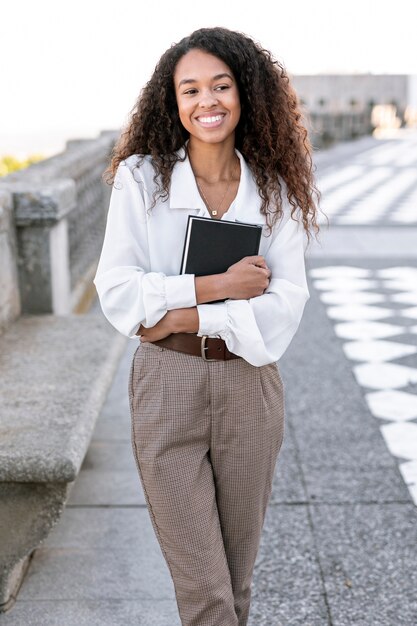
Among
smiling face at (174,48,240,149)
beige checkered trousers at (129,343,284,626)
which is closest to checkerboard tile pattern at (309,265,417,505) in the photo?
beige checkered trousers at (129,343,284,626)

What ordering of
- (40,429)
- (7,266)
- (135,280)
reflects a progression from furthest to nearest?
(7,266) < (40,429) < (135,280)

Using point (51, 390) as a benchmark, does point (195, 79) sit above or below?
above

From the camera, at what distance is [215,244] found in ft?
7.07

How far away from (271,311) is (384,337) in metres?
4.14

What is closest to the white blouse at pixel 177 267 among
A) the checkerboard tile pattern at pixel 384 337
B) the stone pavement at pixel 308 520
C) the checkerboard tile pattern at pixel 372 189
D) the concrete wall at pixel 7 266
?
the stone pavement at pixel 308 520

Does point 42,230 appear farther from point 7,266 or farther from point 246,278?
point 246,278

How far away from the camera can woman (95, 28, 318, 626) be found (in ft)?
7.08

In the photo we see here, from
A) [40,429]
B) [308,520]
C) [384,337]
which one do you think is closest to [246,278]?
[40,429]

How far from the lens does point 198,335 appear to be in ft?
7.08

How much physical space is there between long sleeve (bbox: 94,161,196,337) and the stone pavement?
4.13 ft

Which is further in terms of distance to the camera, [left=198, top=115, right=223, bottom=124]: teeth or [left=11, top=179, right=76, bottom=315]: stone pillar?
[left=11, top=179, right=76, bottom=315]: stone pillar

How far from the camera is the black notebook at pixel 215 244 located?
2.13 m

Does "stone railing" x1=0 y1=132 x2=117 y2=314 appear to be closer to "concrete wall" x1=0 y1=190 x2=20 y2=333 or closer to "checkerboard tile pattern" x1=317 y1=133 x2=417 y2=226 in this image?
"concrete wall" x1=0 y1=190 x2=20 y2=333

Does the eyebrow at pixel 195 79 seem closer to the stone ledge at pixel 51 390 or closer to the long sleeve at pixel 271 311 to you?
the long sleeve at pixel 271 311
